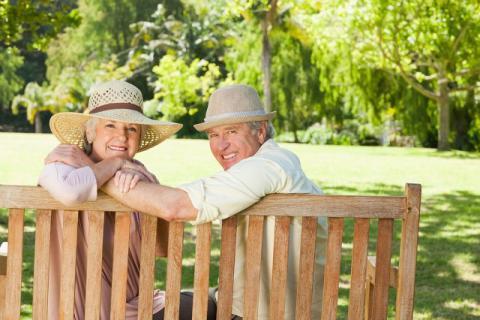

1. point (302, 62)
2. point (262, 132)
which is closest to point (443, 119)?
point (302, 62)

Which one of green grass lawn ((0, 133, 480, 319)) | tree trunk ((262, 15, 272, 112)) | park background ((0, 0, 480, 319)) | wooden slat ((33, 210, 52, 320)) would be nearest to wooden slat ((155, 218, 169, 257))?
wooden slat ((33, 210, 52, 320))

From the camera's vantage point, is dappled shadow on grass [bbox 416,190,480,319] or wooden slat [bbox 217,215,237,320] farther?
dappled shadow on grass [bbox 416,190,480,319]

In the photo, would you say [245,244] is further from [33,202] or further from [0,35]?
[0,35]

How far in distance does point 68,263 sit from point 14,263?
0.16 m

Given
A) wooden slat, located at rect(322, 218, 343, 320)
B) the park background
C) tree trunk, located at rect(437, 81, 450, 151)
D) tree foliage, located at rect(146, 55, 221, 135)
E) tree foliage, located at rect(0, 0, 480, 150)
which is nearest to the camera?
wooden slat, located at rect(322, 218, 343, 320)

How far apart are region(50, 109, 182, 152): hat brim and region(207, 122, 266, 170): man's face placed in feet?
0.69

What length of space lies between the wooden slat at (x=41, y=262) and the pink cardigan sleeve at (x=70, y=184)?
0.09m

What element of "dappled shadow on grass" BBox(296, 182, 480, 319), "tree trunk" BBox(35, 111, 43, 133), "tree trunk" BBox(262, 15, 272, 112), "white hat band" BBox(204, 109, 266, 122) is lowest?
"tree trunk" BBox(35, 111, 43, 133)

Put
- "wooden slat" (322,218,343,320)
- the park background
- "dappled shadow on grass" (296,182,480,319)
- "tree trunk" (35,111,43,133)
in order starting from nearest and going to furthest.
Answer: "wooden slat" (322,218,343,320)
"dappled shadow on grass" (296,182,480,319)
the park background
"tree trunk" (35,111,43,133)

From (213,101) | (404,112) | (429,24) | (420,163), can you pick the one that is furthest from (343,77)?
(213,101)

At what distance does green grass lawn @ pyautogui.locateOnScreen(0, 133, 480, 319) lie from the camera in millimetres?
6082

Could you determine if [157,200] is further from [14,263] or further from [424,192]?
[424,192]

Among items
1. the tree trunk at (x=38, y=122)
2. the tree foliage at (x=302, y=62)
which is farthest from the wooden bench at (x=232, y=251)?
the tree trunk at (x=38, y=122)

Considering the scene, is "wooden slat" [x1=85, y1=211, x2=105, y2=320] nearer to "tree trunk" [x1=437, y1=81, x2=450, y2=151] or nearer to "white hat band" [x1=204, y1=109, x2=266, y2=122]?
"white hat band" [x1=204, y1=109, x2=266, y2=122]
